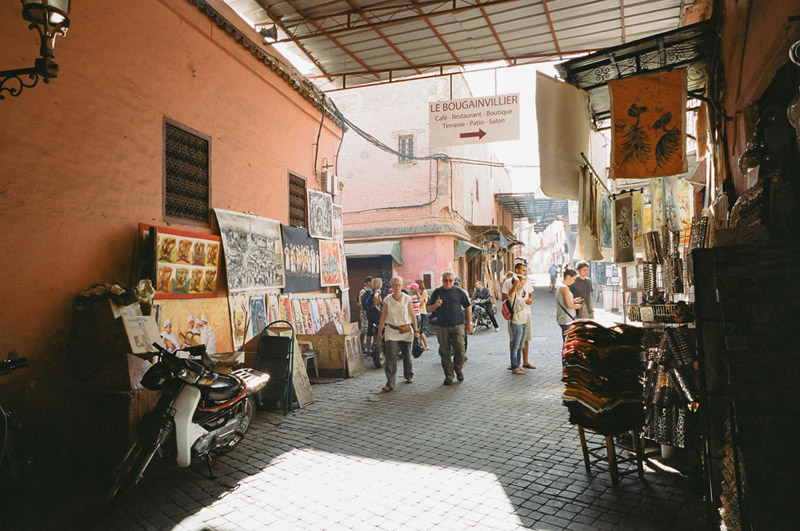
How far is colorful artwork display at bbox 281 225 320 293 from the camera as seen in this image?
32.2 feet

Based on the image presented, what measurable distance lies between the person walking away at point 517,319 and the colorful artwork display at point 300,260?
4.27 m

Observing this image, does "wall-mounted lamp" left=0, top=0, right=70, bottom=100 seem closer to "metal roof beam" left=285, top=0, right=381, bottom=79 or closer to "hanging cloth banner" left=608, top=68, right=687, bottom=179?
"metal roof beam" left=285, top=0, right=381, bottom=79

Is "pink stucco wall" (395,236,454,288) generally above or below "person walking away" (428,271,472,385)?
above

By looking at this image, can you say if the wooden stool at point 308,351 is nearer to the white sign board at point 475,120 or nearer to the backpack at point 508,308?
the backpack at point 508,308

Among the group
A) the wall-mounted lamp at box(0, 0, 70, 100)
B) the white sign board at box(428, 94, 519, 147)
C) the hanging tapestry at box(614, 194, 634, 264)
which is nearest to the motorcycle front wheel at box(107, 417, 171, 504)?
the wall-mounted lamp at box(0, 0, 70, 100)

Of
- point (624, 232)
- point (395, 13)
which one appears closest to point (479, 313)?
point (624, 232)

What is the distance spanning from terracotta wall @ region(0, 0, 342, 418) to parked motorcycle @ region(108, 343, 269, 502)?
5.22ft

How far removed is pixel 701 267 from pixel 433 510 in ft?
8.77

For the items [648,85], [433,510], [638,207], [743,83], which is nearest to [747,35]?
[743,83]

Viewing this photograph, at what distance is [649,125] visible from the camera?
19.8 ft

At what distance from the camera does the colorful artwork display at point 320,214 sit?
11.0m

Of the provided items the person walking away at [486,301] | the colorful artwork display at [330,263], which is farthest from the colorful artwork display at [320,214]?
the person walking away at [486,301]

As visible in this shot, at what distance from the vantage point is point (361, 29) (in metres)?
9.05

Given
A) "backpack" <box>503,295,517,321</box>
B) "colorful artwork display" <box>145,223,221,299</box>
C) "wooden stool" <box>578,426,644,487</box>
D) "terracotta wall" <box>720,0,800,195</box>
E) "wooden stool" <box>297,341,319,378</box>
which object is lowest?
"wooden stool" <box>578,426,644,487</box>
